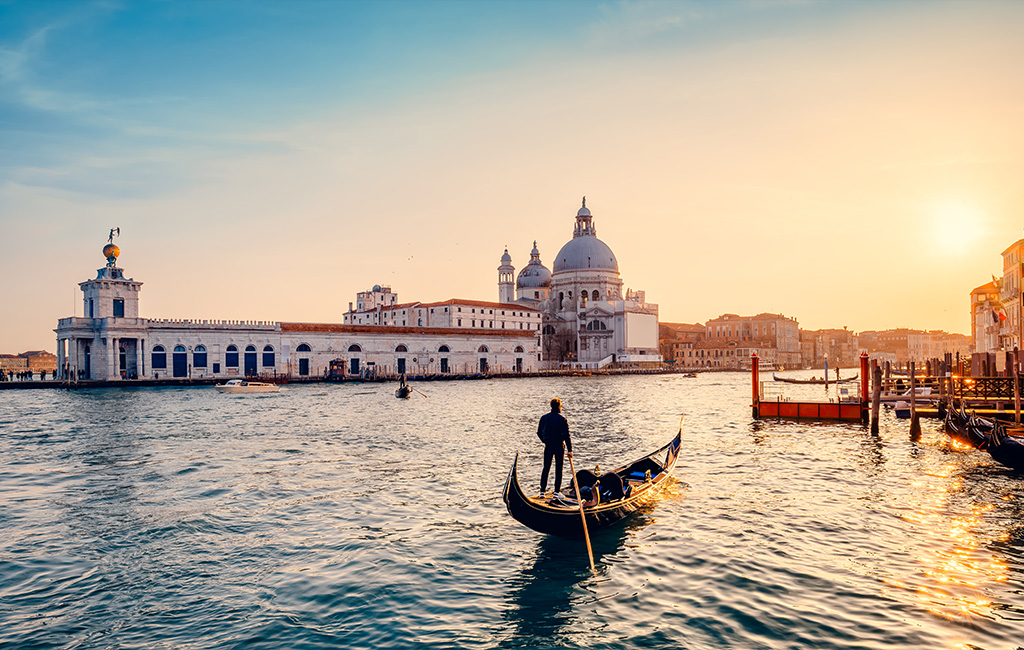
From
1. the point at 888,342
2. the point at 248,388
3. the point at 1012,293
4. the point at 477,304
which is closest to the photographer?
the point at 1012,293

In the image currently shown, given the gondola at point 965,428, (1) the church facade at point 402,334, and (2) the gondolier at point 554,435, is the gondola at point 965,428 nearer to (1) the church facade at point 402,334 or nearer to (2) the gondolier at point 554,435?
(2) the gondolier at point 554,435

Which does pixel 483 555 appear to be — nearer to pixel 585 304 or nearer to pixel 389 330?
pixel 389 330

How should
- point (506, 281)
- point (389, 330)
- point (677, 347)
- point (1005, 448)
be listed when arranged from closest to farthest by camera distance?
point (1005, 448) → point (389, 330) → point (506, 281) → point (677, 347)

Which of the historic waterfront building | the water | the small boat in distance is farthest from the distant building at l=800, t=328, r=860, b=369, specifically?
the water

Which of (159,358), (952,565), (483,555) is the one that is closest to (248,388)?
(159,358)

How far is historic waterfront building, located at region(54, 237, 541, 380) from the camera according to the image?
52.6 meters

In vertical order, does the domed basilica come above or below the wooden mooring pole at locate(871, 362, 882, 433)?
above

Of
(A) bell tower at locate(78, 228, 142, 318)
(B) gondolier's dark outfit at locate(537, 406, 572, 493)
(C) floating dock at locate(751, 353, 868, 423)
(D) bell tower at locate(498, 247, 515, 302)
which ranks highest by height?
(D) bell tower at locate(498, 247, 515, 302)

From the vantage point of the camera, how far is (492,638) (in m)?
6.39

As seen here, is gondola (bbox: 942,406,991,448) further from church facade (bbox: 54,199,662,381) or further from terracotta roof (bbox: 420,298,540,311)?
terracotta roof (bbox: 420,298,540,311)

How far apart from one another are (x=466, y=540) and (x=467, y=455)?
7.87 meters

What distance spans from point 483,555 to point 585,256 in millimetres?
91212

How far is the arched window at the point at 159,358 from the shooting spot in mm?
53938

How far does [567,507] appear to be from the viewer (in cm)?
894
